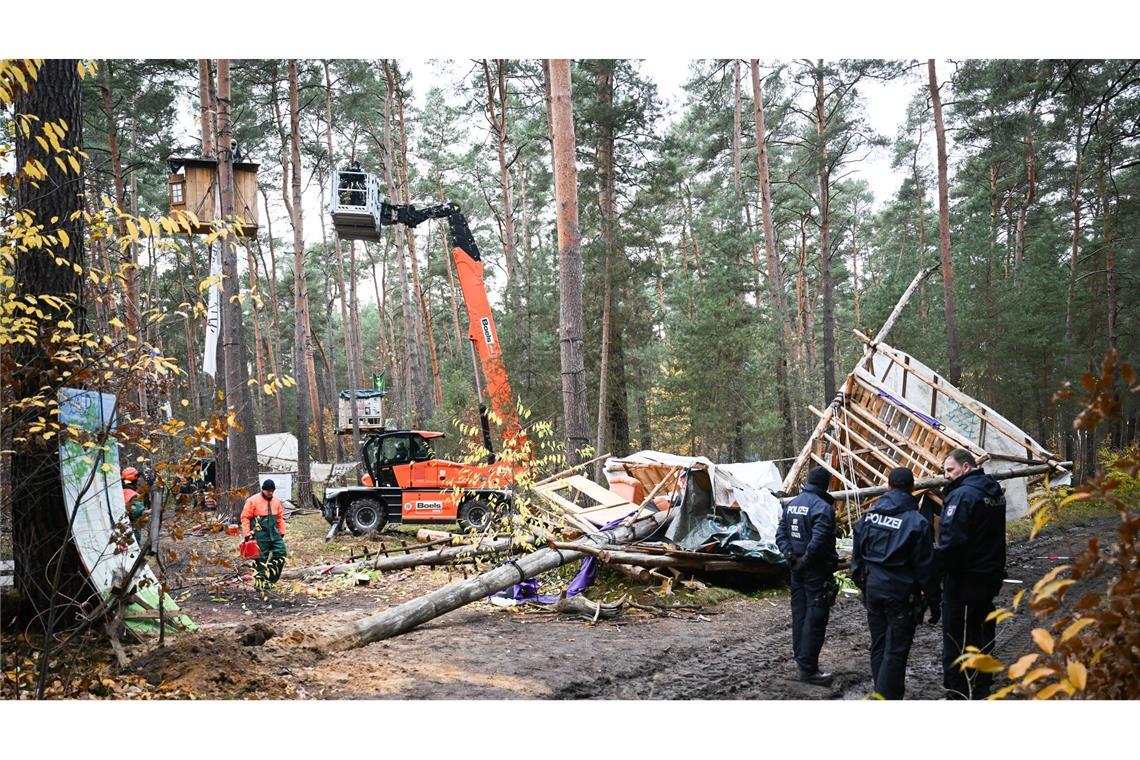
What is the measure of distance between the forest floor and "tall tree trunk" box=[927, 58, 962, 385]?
3.29 meters

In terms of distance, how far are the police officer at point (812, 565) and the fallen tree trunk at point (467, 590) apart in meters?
2.39

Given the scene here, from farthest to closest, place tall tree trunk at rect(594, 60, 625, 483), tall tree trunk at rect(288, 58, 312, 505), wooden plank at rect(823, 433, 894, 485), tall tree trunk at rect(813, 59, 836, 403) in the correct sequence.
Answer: tall tree trunk at rect(813, 59, 836, 403) → tall tree trunk at rect(288, 58, 312, 505) → tall tree trunk at rect(594, 60, 625, 483) → wooden plank at rect(823, 433, 894, 485)

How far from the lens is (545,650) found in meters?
5.41

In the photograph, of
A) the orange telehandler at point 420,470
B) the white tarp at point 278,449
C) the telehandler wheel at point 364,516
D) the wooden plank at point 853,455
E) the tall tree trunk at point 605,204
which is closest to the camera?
the wooden plank at point 853,455

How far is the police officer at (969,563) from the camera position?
434 cm

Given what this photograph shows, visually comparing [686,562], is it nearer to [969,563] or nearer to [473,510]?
[969,563]

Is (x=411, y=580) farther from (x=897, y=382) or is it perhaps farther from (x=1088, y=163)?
(x=1088, y=163)

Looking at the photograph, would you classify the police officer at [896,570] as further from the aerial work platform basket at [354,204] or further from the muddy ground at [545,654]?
the aerial work platform basket at [354,204]

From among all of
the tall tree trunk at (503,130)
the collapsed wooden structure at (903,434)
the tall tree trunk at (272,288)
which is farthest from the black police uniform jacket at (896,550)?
the tall tree trunk at (272,288)

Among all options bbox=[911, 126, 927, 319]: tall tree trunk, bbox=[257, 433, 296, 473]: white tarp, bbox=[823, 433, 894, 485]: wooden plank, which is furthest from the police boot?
bbox=[257, 433, 296, 473]: white tarp

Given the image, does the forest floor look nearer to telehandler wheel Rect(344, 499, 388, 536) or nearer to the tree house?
telehandler wheel Rect(344, 499, 388, 536)

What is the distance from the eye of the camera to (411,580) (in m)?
7.93

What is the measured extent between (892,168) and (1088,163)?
29.9 ft

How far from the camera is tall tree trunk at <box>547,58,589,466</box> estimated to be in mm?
7777
